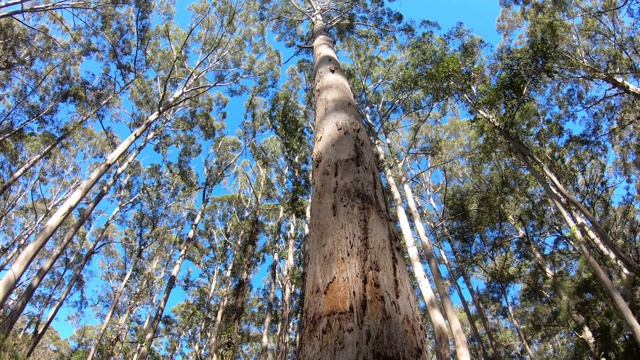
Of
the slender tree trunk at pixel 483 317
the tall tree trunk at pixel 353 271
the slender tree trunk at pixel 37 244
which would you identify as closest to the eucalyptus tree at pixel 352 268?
the tall tree trunk at pixel 353 271

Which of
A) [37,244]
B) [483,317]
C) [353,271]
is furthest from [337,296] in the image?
[483,317]

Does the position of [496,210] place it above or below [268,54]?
below

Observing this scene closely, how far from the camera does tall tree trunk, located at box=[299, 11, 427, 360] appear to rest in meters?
0.86

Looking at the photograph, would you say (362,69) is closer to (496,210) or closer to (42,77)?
(496,210)

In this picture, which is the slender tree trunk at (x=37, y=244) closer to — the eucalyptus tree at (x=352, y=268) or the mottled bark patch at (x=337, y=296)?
the eucalyptus tree at (x=352, y=268)

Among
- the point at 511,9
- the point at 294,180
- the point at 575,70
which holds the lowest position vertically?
the point at 294,180

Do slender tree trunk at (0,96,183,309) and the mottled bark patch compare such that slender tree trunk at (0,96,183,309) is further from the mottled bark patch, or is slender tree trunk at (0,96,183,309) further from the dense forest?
the mottled bark patch

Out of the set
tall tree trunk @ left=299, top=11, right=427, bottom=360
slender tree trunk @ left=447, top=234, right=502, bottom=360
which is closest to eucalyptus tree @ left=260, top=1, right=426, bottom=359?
tall tree trunk @ left=299, top=11, right=427, bottom=360

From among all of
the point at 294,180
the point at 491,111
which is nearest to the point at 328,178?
the point at 491,111

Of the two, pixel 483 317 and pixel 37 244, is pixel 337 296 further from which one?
pixel 483 317

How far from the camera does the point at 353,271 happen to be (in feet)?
3.36

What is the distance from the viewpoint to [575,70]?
397 inches

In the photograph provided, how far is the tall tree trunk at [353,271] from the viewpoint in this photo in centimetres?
86

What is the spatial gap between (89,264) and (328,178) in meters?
18.9
